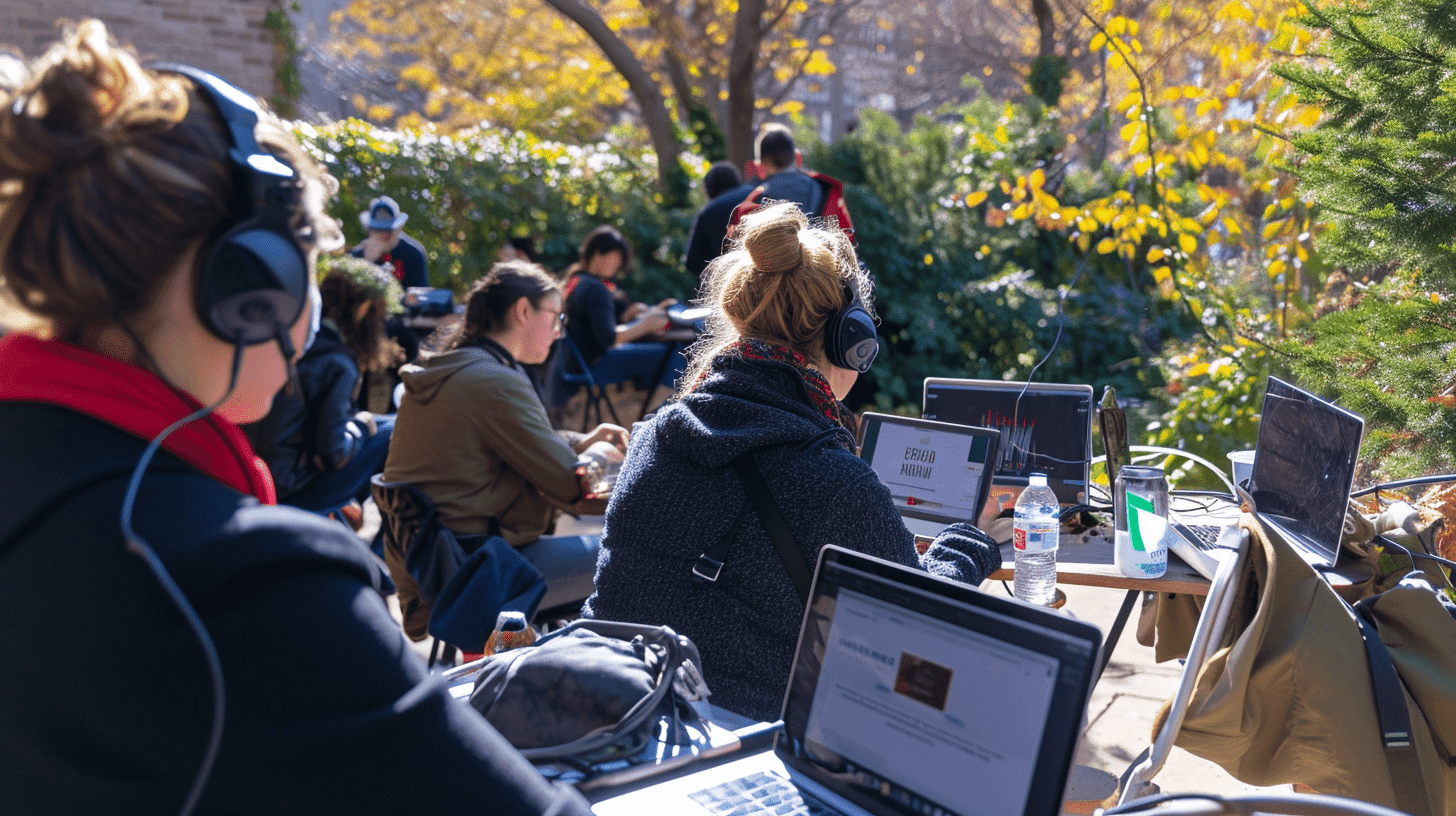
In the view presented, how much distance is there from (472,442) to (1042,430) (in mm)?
1734

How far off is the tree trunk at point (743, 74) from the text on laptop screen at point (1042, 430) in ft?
24.6

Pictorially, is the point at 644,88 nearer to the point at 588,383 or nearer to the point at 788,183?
the point at 588,383

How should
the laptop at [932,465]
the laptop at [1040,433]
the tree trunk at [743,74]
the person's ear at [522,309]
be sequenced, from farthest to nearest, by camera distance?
1. the tree trunk at [743,74]
2. the person's ear at [522,309]
3. the laptop at [1040,433]
4. the laptop at [932,465]

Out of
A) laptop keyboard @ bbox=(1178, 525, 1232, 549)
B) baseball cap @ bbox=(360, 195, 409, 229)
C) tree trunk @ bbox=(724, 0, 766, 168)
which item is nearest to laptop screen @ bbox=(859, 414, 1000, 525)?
laptop keyboard @ bbox=(1178, 525, 1232, 549)

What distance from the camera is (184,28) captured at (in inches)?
455

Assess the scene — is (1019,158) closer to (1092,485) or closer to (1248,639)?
(1092,485)

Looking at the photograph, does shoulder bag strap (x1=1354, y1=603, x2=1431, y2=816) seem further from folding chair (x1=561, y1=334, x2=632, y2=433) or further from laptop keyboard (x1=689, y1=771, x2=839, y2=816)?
folding chair (x1=561, y1=334, x2=632, y2=433)

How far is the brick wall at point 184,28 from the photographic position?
11016 mm

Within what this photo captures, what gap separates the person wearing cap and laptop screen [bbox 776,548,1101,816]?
5610 millimetres

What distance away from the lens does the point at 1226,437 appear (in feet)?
15.8

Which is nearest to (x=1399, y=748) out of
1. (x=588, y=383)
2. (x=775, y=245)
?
(x=775, y=245)

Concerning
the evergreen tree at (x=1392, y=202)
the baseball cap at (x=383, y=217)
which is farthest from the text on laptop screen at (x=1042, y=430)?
the baseball cap at (x=383, y=217)

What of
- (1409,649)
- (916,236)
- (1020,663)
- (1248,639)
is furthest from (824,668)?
(916,236)

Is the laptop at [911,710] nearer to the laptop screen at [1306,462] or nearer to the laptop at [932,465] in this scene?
the laptop at [932,465]
